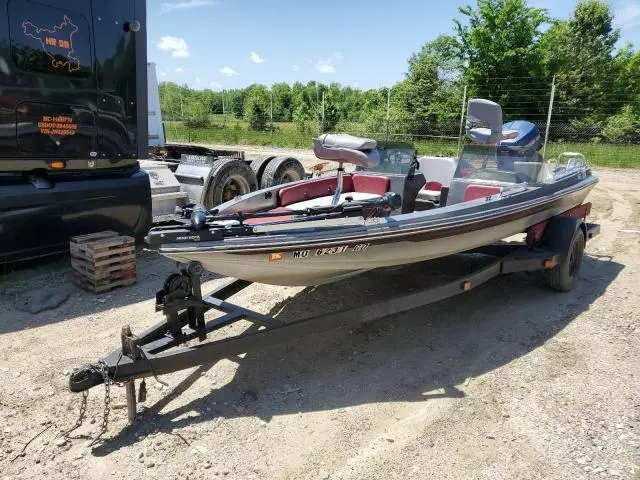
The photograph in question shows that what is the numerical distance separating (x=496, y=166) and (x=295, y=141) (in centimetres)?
2001

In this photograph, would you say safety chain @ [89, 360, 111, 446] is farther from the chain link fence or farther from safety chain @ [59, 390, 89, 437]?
the chain link fence

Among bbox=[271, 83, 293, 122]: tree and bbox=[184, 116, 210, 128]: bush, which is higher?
Answer: bbox=[271, 83, 293, 122]: tree

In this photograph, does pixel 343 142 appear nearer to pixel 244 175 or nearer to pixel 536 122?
pixel 244 175

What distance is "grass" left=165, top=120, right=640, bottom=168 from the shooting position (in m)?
15.9

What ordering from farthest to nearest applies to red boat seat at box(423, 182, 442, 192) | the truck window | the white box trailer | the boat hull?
the white box trailer < red boat seat at box(423, 182, 442, 192) < the truck window < the boat hull

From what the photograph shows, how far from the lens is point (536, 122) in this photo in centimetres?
1780

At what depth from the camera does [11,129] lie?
168 inches

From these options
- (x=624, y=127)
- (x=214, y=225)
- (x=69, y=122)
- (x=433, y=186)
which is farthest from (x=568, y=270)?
(x=624, y=127)

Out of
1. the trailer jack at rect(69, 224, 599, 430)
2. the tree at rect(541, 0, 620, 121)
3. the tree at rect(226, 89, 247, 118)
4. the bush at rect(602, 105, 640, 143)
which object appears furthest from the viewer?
the tree at rect(226, 89, 247, 118)

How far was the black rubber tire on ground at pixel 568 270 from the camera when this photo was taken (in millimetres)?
4656

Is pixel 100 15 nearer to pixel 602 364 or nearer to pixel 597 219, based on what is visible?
pixel 602 364

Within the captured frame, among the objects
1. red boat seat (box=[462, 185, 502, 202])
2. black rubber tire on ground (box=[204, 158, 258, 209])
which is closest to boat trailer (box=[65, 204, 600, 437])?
red boat seat (box=[462, 185, 502, 202])

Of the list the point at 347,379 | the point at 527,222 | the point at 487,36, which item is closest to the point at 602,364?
the point at 527,222

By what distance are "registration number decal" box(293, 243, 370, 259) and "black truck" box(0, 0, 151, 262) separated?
2.73 metres
